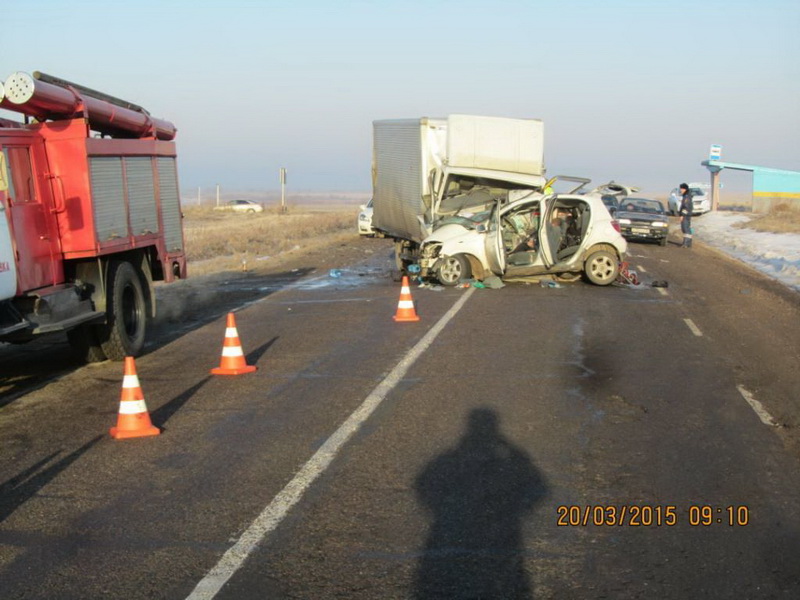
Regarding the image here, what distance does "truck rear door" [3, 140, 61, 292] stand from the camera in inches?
373

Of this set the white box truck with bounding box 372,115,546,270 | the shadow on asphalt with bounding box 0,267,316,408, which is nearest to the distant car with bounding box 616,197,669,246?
the white box truck with bounding box 372,115,546,270

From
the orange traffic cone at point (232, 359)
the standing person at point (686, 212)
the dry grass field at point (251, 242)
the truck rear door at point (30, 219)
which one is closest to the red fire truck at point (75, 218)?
the truck rear door at point (30, 219)

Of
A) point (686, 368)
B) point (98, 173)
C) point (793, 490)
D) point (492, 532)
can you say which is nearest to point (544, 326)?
point (686, 368)

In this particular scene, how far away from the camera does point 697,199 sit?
5981 centimetres

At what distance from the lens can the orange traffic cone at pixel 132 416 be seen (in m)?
7.49

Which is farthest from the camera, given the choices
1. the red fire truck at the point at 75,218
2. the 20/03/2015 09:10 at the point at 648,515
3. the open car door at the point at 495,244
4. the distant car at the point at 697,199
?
the distant car at the point at 697,199

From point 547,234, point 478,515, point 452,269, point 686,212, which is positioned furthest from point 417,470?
point 686,212

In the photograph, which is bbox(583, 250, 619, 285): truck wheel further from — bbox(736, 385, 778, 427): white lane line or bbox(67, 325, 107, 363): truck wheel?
bbox(67, 325, 107, 363): truck wheel

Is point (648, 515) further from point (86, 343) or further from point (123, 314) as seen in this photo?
point (123, 314)

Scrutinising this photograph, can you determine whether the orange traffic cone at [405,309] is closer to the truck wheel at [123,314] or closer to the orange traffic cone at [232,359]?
the truck wheel at [123,314]

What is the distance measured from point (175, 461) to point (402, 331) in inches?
243

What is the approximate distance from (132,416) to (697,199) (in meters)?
56.6

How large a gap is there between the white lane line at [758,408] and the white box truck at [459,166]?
33.5 ft

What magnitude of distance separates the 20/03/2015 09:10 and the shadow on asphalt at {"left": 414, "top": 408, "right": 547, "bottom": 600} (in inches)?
10.6
